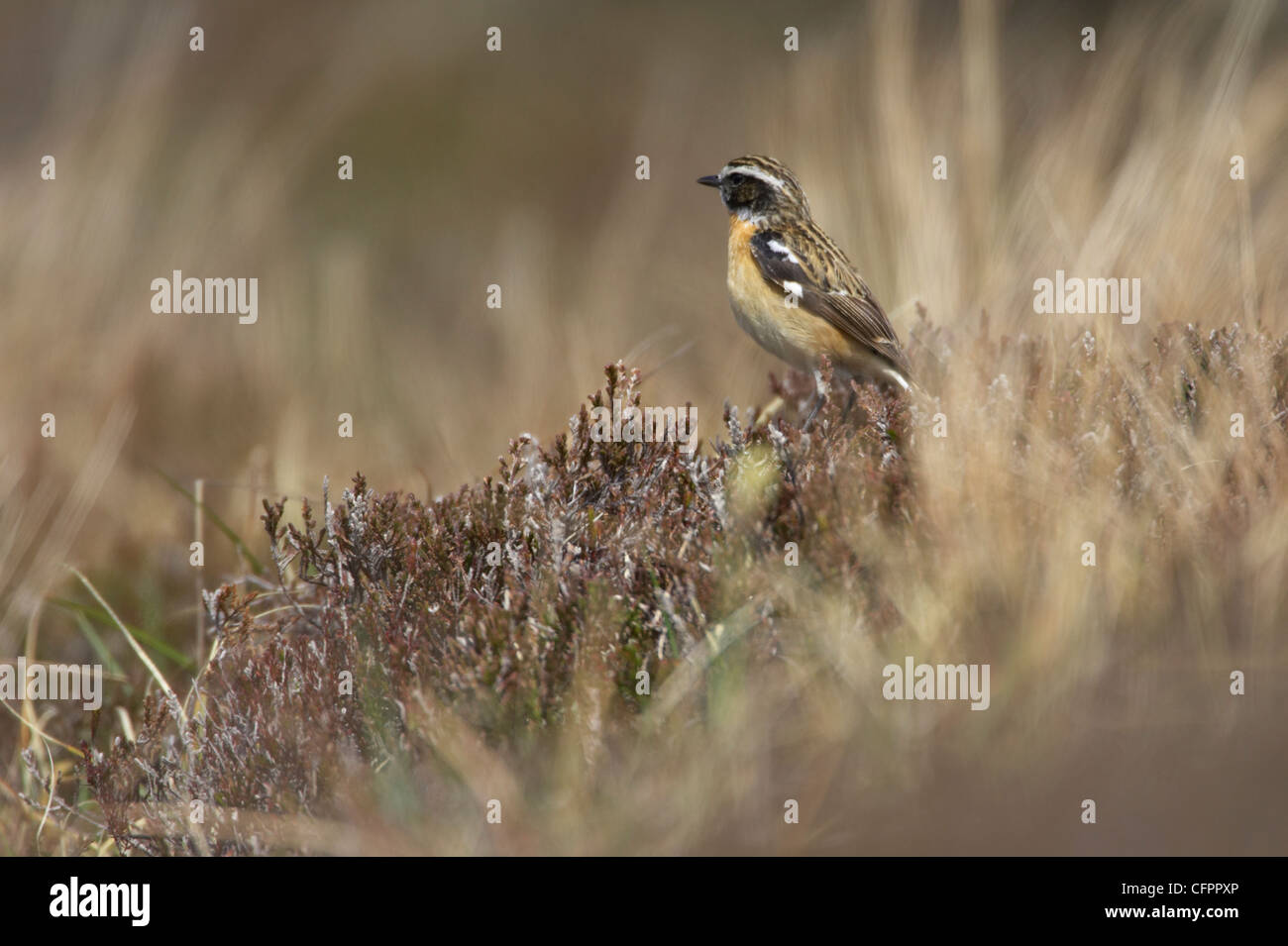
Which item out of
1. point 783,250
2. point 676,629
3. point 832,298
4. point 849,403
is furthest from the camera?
point 783,250

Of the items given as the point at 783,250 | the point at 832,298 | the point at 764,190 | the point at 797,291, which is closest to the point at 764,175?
the point at 764,190

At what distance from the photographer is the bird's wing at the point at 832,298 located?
21.3 ft

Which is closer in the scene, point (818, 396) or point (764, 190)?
point (818, 396)

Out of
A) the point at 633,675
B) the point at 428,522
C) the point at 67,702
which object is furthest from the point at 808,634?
the point at 67,702

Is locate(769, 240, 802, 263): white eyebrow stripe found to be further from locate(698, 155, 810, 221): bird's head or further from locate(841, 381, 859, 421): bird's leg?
locate(841, 381, 859, 421): bird's leg

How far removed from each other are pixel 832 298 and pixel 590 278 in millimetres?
5825

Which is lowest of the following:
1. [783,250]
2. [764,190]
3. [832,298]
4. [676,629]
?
[676,629]

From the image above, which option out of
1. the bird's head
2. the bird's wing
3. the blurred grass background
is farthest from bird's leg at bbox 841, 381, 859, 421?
the bird's head

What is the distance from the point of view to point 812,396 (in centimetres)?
711

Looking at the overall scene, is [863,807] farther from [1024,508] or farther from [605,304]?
[605,304]

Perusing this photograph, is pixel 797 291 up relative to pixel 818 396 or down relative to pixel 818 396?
up

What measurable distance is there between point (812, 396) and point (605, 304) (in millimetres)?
3764

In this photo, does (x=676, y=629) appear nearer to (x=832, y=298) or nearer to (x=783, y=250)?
→ (x=832, y=298)

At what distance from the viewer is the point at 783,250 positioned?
22.6 feet
